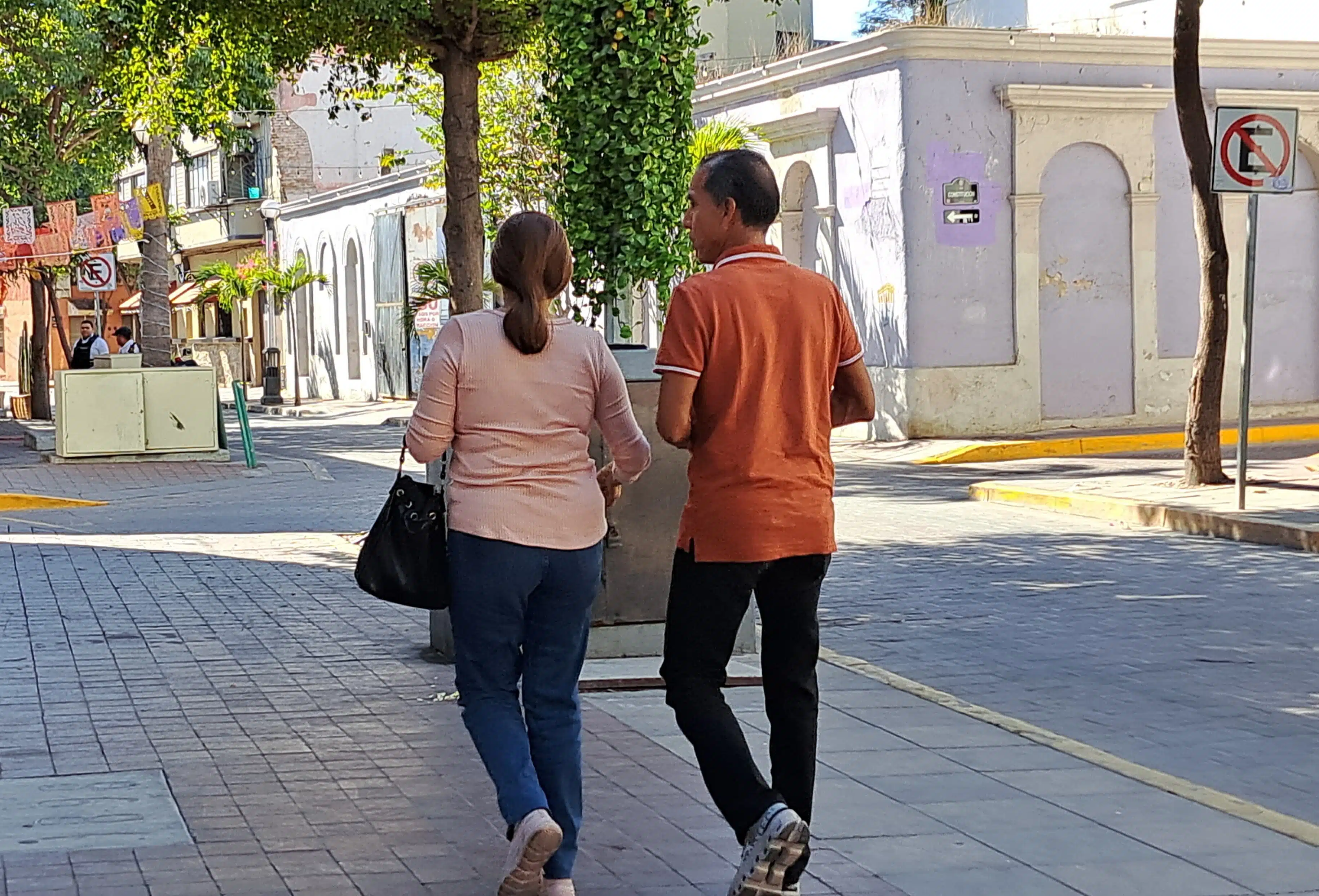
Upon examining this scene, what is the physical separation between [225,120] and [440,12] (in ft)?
46.1

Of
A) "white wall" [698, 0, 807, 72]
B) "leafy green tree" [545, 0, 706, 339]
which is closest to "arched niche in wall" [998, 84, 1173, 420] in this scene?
"leafy green tree" [545, 0, 706, 339]

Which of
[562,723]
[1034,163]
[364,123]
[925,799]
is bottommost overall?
[925,799]

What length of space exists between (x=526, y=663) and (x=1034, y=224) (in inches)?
785

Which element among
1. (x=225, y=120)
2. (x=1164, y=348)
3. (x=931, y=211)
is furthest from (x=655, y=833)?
(x=225, y=120)

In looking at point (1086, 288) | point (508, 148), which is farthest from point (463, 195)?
point (508, 148)

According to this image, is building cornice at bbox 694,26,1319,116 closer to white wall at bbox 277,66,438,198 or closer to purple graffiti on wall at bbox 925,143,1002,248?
purple graffiti on wall at bbox 925,143,1002,248

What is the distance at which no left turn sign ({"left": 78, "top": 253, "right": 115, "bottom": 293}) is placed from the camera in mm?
25609

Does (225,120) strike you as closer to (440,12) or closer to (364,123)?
(440,12)

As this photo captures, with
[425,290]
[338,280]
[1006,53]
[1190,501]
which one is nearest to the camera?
[1190,501]

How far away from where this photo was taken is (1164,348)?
24906mm

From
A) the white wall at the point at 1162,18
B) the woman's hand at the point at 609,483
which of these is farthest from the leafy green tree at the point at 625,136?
the white wall at the point at 1162,18

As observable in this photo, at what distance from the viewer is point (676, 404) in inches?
182

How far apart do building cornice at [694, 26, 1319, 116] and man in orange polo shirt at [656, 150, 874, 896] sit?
19.1 m

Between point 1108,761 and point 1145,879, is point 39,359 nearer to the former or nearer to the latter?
point 1108,761
